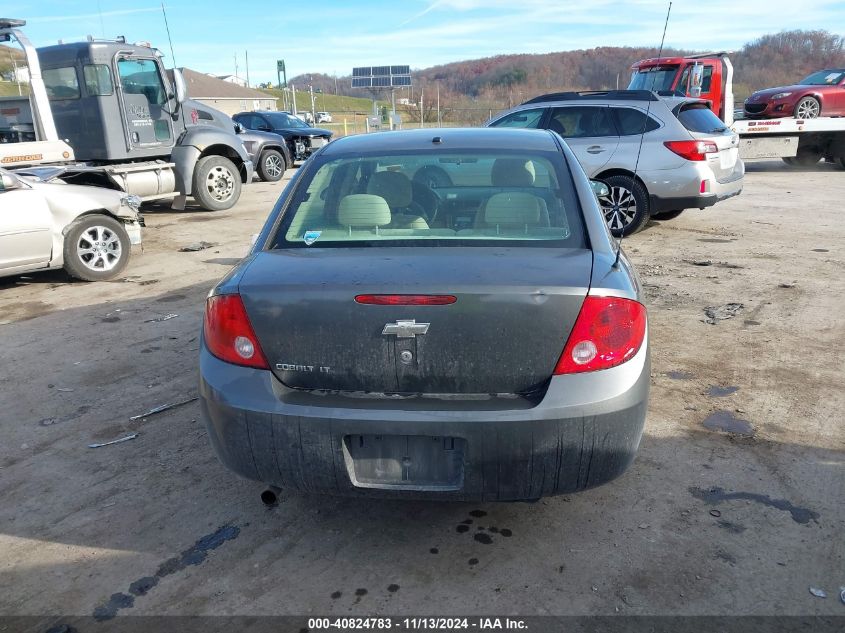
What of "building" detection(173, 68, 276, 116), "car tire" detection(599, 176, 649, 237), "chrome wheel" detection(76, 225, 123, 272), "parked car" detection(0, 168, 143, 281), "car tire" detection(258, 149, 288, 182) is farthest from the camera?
"building" detection(173, 68, 276, 116)

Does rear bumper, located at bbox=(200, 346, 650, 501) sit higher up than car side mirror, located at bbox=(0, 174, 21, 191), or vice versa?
car side mirror, located at bbox=(0, 174, 21, 191)

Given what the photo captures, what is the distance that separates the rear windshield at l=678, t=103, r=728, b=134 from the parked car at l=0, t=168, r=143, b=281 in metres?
6.90

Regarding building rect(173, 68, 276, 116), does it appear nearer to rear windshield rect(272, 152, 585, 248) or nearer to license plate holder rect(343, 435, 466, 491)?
rear windshield rect(272, 152, 585, 248)

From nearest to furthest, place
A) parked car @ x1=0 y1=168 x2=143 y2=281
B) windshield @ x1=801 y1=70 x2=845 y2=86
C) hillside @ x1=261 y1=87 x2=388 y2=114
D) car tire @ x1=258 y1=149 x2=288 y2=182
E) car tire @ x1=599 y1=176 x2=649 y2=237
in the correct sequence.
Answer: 1. parked car @ x1=0 y1=168 x2=143 y2=281
2. car tire @ x1=599 y1=176 x2=649 y2=237
3. car tire @ x1=258 y1=149 x2=288 y2=182
4. windshield @ x1=801 y1=70 x2=845 y2=86
5. hillside @ x1=261 y1=87 x2=388 y2=114

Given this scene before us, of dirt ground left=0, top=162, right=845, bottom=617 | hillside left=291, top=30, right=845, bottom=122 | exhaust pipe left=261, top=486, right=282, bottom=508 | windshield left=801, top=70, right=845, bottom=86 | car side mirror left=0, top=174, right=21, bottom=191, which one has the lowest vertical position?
dirt ground left=0, top=162, right=845, bottom=617

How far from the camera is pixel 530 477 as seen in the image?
246 cm

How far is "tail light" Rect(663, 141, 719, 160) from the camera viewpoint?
8617 millimetres

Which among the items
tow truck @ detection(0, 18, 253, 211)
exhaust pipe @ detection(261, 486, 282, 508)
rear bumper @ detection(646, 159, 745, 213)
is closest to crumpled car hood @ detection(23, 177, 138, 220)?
tow truck @ detection(0, 18, 253, 211)

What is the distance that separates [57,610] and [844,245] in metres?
9.21

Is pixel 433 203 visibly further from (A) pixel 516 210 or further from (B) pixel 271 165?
(B) pixel 271 165

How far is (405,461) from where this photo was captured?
2482 millimetres

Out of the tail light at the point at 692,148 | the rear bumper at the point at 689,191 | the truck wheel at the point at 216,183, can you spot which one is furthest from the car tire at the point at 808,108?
the truck wheel at the point at 216,183

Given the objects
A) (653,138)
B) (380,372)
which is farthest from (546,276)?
(653,138)

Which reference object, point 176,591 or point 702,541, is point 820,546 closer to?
point 702,541
